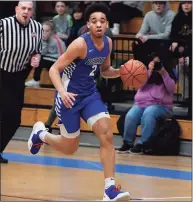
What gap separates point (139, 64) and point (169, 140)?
2834mm

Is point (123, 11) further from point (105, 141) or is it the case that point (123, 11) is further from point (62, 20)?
point (105, 141)

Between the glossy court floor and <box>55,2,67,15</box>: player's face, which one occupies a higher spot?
<box>55,2,67,15</box>: player's face

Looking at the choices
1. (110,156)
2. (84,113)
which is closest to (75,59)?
(84,113)

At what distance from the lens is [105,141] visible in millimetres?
7113

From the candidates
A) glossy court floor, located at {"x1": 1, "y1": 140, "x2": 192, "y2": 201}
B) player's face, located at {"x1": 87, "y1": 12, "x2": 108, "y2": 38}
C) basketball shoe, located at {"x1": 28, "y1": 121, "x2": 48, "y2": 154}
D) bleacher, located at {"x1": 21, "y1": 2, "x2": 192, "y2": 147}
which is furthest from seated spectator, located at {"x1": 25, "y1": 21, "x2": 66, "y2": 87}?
player's face, located at {"x1": 87, "y1": 12, "x2": 108, "y2": 38}

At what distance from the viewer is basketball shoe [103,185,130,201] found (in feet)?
22.5

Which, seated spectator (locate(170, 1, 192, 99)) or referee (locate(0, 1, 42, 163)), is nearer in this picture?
referee (locate(0, 1, 42, 163))

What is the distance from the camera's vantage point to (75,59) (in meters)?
7.33

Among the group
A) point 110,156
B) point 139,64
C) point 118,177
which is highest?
point 139,64

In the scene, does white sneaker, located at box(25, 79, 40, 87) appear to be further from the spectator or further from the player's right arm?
the player's right arm

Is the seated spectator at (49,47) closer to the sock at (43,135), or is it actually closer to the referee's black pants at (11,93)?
the referee's black pants at (11,93)

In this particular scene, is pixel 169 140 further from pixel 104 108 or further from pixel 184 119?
pixel 104 108

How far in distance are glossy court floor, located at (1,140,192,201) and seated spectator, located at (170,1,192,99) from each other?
4.88 ft

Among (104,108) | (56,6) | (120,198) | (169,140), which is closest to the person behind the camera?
(120,198)
